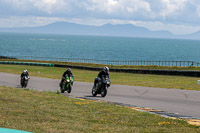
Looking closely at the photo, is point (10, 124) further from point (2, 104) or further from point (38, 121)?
point (2, 104)

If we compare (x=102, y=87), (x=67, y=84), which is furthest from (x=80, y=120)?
(x=67, y=84)

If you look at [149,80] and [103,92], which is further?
[149,80]

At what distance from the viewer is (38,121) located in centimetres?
975

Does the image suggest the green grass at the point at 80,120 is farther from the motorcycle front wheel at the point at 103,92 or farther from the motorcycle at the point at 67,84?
the motorcycle at the point at 67,84

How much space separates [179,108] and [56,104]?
16.4ft

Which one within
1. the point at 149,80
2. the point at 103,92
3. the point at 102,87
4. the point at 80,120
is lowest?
the point at 80,120

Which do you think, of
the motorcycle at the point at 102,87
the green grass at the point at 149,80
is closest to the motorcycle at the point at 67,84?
the motorcycle at the point at 102,87

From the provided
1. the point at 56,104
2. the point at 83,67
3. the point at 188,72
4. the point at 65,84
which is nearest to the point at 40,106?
the point at 56,104

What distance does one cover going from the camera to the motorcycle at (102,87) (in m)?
19.4

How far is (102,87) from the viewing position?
1989 cm

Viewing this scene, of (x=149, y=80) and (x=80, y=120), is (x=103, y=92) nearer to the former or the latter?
(x=80, y=120)

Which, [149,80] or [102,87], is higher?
[149,80]

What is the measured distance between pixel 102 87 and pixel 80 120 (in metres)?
9.43

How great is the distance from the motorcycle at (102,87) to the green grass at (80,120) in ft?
18.6
